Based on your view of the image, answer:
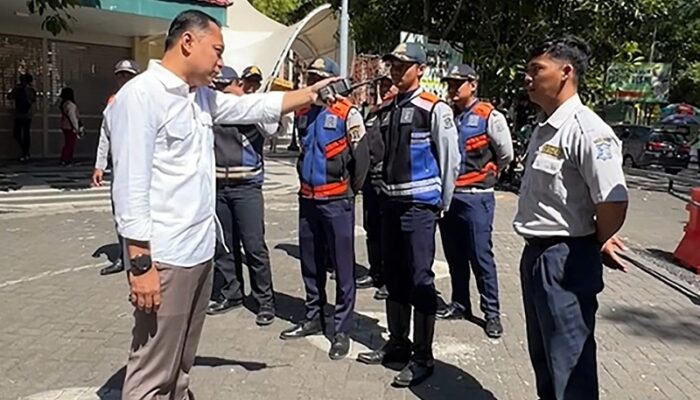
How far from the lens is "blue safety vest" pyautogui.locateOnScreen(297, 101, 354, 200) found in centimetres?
458

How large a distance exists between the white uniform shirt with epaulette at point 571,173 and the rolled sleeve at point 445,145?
102 centimetres

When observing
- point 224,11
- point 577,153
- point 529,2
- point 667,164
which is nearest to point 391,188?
point 577,153

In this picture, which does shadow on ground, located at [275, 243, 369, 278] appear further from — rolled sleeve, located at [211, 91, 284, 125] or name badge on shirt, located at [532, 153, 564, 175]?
name badge on shirt, located at [532, 153, 564, 175]

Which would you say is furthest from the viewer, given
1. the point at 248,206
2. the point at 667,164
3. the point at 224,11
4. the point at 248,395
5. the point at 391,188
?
the point at 667,164

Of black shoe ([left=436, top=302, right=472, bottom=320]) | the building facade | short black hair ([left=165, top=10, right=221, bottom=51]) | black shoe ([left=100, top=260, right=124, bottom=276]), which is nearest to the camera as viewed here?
short black hair ([left=165, top=10, right=221, bottom=51])

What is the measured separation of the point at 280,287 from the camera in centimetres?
626

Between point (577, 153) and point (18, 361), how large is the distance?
3635mm

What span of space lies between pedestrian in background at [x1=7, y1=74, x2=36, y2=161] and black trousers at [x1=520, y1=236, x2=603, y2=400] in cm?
1405

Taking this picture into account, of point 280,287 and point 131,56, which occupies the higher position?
point 131,56

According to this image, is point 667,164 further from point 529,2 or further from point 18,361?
point 18,361

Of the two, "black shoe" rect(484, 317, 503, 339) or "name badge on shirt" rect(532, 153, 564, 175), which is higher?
"name badge on shirt" rect(532, 153, 564, 175)

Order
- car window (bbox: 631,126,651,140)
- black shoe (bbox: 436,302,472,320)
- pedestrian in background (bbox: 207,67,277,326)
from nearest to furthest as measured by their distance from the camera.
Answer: pedestrian in background (bbox: 207,67,277,326), black shoe (bbox: 436,302,472,320), car window (bbox: 631,126,651,140)

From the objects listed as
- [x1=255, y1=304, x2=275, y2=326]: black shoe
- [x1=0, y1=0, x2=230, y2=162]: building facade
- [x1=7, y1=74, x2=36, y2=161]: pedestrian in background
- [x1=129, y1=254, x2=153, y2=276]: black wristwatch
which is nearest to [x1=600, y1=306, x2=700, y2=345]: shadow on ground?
[x1=255, y1=304, x2=275, y2=326]: black shoe

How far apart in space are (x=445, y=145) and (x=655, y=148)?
74.1 ft
